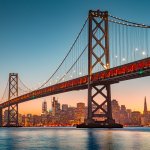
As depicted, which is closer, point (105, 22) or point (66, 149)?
point (66, 149)

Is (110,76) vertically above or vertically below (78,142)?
above

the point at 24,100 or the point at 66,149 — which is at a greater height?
the point at 24,100

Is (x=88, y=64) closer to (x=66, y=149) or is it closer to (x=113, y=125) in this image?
(x=113, y=125)

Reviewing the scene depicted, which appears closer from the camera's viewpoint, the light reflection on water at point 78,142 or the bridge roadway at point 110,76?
the light reflection on water at point 78,142

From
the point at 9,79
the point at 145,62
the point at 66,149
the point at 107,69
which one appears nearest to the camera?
the point at 66,149

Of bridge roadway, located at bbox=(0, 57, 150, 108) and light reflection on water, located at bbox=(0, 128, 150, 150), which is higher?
bridge roadway, located at bbox=(0, 57, 150, 108)

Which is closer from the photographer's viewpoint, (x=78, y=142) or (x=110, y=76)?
(x=78, y=142)

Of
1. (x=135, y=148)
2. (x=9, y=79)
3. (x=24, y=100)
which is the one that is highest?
(x=9, y=79)

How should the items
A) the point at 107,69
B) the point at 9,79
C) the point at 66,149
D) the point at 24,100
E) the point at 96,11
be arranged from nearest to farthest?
the point at 66,149 < the point at 107,69 < the point at 96,11 < the point at 24,100 < the point at 9,79

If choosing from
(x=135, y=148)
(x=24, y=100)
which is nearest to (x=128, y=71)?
(x=135, y=148)

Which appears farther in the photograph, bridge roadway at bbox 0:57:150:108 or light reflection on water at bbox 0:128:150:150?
bridge roadway at bbox 0:57:150:108

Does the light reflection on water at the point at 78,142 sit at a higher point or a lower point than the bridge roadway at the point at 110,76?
lower
